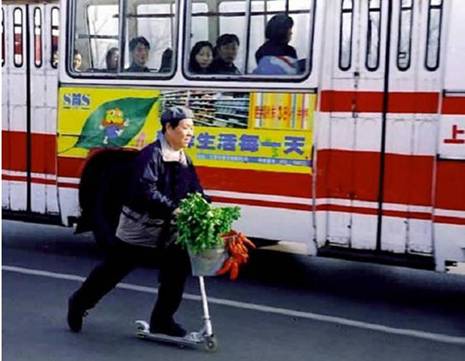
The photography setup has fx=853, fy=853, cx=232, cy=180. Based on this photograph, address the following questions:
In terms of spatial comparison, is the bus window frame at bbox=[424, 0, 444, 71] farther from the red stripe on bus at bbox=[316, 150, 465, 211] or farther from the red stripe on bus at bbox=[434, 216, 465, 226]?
the red stripe on bus at bbox=[434, 216, 465, 226]

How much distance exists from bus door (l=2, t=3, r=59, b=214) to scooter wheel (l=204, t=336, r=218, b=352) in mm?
3534

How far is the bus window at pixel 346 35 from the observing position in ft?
22.5

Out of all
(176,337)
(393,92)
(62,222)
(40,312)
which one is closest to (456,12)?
(393,92)

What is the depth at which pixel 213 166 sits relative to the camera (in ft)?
24.7

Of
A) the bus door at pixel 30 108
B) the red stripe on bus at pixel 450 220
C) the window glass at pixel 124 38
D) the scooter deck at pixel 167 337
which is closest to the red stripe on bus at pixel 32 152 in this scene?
the bus door at pixel 30 108

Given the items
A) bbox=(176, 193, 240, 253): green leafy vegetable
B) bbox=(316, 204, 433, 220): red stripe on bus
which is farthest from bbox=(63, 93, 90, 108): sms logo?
bbox=(176, 193, 240, 253): green leafy vegetable

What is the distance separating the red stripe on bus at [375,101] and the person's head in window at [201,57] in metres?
1.20

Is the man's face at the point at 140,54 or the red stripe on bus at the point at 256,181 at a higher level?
the man's face at the point at 140,54

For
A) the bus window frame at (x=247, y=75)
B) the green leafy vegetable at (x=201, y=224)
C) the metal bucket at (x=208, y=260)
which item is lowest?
the metal bucket at (x=208, y=260)

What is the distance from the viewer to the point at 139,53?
26.5 feet

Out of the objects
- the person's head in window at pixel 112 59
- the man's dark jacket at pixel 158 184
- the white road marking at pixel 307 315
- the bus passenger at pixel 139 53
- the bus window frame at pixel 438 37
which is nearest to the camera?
the man's dark jacket at pixel 158 184

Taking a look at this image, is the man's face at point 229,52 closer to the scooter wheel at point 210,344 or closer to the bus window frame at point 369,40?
the bus window frame at point 369,40

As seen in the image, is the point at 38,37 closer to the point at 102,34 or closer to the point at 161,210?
the point at 102,34

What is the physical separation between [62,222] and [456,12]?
4.43 meters
